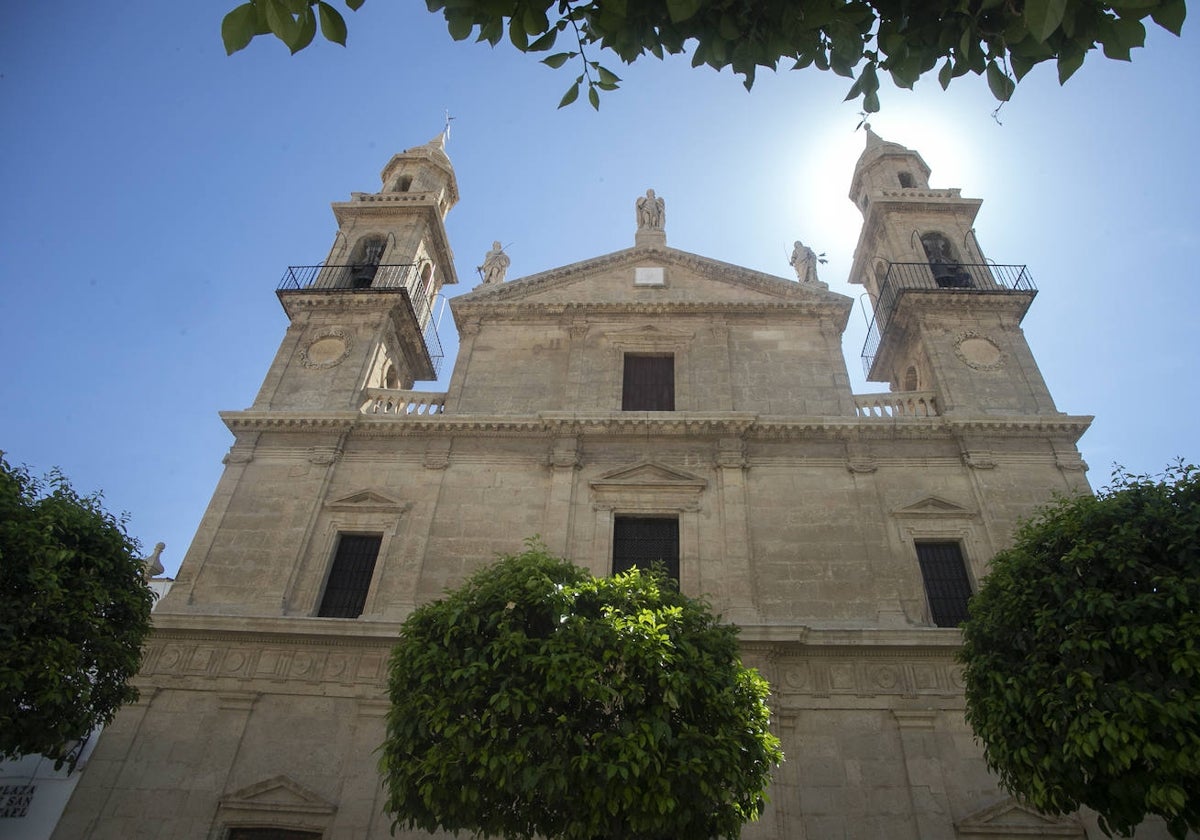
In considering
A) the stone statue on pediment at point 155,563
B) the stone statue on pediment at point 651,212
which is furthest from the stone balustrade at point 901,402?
the stone statue on pediment at point 155,563

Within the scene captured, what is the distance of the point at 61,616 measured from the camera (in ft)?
30.7

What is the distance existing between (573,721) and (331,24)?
22.9 feet

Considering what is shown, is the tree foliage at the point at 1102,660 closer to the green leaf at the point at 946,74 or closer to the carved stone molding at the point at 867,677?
the carved stone molding at the point at 867,677

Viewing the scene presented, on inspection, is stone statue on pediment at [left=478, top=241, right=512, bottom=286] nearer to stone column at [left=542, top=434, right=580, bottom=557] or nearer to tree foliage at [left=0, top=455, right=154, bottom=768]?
stone column at [left=542, top=434, right=580, bottom=557]

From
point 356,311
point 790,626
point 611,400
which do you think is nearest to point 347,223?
point 356,311

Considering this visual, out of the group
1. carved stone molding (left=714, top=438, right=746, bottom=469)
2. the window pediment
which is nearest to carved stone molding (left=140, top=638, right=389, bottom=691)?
the window pediment

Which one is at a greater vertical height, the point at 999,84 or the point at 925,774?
the point at 999,84

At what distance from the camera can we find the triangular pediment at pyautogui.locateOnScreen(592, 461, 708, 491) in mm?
14609

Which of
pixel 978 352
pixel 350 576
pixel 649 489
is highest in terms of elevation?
pixel 978 352

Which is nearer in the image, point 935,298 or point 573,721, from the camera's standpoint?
point 573,721

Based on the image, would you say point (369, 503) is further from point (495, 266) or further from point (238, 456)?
point (495, 266)

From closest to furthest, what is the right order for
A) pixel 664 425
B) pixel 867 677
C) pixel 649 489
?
pixel 867 677, pixel 649 489, pixel 664 425

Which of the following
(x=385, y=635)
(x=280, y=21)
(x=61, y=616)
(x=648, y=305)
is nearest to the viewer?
(x=280, y=21)

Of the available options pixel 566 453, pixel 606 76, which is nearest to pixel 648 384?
pixel 566 453
